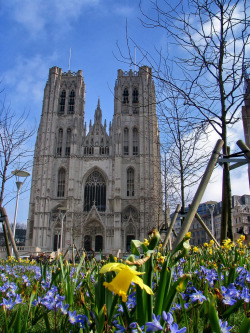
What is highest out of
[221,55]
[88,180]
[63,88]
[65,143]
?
[63,88]

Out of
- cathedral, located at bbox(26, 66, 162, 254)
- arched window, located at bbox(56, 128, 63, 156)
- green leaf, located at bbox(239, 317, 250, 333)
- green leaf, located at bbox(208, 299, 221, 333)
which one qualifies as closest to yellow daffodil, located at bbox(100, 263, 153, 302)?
green leaf, located at bbox(208, 299, 221, 333)

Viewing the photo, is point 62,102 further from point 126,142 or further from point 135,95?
point 126,142

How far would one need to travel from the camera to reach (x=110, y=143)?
3953 centimetres

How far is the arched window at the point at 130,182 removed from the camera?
3731 cm

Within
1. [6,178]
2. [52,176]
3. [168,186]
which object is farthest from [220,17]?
[52,176]

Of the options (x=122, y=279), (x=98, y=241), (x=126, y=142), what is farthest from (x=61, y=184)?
(x=122, y=279)

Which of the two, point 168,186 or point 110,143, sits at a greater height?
point 110,143

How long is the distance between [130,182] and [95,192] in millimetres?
4567

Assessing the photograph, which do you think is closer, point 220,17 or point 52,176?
point 220,17

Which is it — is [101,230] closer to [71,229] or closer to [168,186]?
[71,229]

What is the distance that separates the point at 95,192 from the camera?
37.7 meters

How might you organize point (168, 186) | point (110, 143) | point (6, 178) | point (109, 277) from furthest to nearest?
1. point (110, 143)
2. point (168, 186)
3. point (6, 178)
4. point (109, 277)

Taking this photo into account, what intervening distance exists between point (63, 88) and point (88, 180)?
45.6 ft

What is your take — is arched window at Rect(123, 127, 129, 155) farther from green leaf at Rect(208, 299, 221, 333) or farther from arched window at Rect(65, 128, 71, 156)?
green leaf at Rect(208, 299, 221, 333)
